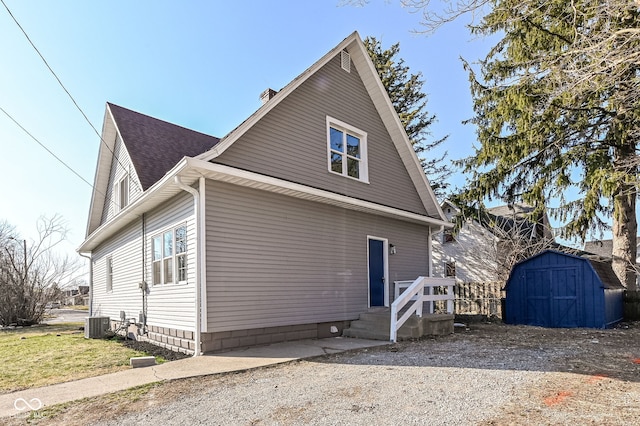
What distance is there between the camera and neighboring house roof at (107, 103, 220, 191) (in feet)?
33.9

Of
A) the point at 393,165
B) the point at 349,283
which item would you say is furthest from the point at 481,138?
the point at 349,283

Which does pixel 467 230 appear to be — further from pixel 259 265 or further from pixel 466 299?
pixel 259 265

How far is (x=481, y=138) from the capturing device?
14.8m

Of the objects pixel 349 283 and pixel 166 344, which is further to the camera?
pixel 349 283

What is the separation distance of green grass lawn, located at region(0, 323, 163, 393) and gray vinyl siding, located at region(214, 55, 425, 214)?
13.0ft

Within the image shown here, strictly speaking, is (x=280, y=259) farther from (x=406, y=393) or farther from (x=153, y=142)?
(x=153, y=142)

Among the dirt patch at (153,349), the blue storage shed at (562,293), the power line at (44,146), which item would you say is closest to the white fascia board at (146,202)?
the power line at (44,146)

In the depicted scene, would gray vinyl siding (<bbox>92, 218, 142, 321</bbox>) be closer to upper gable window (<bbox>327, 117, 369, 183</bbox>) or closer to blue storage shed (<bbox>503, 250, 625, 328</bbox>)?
upper gable window (<bbox>327, 117, 369, 183</bbox>)

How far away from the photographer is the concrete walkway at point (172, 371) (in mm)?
4883

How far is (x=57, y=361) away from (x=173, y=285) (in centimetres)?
234

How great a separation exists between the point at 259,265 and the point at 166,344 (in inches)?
102

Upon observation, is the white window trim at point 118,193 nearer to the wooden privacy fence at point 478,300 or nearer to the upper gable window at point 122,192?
the upper gable window at point 122,192

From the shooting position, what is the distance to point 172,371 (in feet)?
19.4

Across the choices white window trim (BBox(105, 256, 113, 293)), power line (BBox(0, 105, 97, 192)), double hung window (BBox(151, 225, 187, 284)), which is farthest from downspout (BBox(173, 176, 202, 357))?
white window trim (BBox(105, 256, 113, 293))
